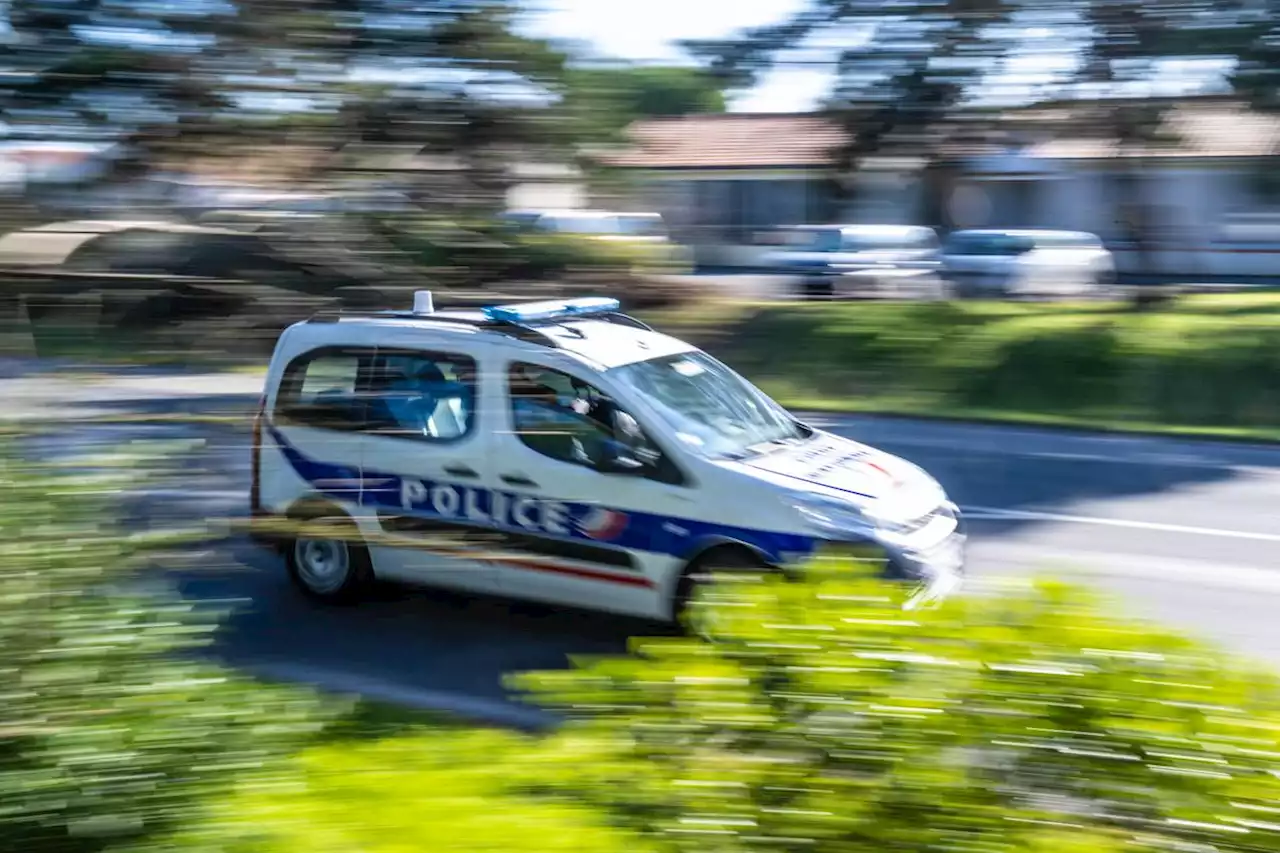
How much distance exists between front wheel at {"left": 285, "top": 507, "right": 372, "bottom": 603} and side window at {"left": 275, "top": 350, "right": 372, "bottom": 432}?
0.81 ft

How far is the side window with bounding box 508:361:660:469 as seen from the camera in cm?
311

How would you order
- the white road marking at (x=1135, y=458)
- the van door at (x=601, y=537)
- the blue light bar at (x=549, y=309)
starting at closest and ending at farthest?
the blue light bar at (x=549, y=309)
the van door at (x=601, y=537)
the white road marking at (x=1135, y=458)

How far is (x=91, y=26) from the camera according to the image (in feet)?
8.66

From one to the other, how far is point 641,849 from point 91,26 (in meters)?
2.02

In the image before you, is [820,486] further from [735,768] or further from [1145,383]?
[735,768]

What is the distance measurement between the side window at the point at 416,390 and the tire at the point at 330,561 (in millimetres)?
255

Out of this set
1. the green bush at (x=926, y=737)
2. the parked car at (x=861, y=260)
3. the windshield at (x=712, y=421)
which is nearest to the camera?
the parked car at (x=861, y=260)

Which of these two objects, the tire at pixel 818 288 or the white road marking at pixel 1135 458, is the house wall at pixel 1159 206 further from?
the white road marking at pixel 1135 458

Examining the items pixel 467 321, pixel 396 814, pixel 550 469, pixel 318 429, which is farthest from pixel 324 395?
pixel 550 469

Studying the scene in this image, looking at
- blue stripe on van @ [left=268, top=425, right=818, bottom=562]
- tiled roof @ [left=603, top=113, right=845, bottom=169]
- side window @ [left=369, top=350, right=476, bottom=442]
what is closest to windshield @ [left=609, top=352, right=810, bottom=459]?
blue stripe on van @ [left=268, top=425, right=818, bottom=562]

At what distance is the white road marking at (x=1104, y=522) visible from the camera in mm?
10258

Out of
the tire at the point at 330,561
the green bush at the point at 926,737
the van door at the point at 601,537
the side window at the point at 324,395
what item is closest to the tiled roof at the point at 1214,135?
the green bush at the point at 926,737

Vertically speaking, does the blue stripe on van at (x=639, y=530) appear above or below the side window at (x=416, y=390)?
below

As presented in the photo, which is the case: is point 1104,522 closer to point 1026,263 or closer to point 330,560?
point 330,560
